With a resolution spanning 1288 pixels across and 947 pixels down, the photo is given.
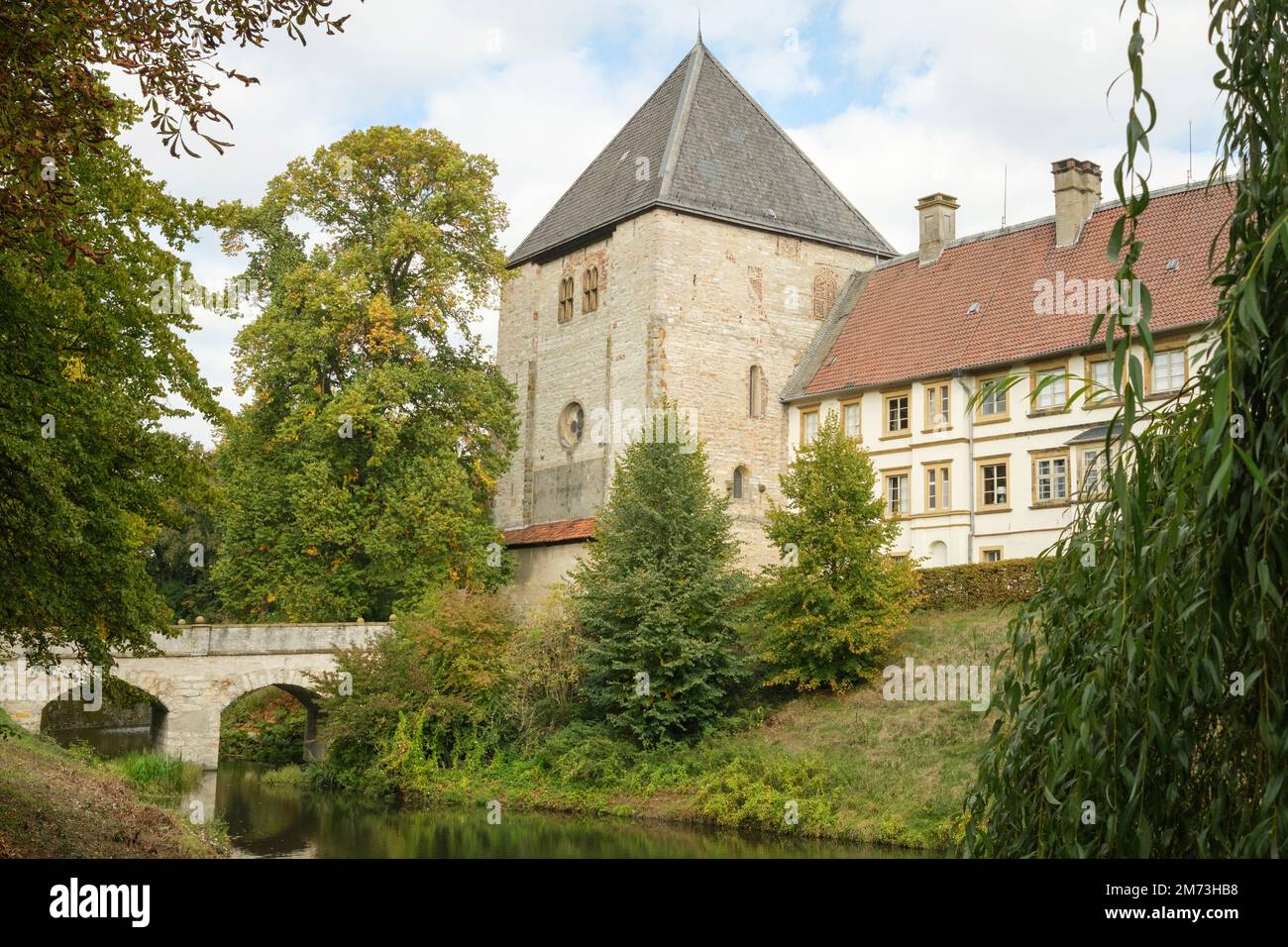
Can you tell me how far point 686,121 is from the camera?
129ft

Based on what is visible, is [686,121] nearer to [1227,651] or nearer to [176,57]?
[176,57]

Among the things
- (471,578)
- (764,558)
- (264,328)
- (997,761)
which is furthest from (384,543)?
(997,761)

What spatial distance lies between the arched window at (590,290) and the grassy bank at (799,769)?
48.7 ft

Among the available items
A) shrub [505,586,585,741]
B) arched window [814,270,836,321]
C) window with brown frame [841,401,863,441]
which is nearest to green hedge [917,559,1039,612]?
shrub [505,586,585,741]

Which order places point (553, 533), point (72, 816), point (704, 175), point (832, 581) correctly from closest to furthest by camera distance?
point (72, 816) → point (832, 581) → point (553, 533) → point (704, 175)

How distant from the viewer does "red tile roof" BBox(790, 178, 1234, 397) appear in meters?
30.5

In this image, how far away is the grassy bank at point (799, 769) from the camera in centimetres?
2216

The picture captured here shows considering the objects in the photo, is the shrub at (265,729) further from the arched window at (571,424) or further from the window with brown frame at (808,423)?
the window with brown frame at (808,423)

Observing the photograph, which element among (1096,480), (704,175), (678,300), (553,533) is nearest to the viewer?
(1096,480)

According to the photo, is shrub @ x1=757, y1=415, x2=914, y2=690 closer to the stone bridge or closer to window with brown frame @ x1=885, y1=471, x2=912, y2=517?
window with brown frame @ x1=885, y1=471, x2=912, y2=517

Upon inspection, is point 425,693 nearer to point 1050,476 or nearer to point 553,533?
point 553,533

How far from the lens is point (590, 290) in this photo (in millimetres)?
39781

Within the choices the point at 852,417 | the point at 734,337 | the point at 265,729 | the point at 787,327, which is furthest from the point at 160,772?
the point at 787,327

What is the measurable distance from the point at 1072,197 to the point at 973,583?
11.2 meters
